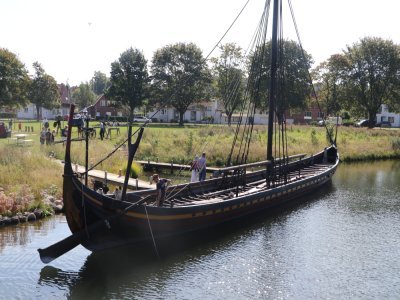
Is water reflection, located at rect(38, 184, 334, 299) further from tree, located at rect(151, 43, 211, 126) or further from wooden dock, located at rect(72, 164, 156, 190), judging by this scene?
tree, located at rect(151, 43, 211, 126)

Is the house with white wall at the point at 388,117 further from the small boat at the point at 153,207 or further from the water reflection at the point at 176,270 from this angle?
the water reflection at the point at 176,270

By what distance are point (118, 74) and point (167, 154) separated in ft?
140

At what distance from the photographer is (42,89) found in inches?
3270

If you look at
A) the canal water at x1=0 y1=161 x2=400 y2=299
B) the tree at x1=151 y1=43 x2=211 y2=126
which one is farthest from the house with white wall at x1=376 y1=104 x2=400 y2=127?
the canal water at x1=0 y1=161 x2=400 y2=299

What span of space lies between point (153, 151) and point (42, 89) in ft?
169

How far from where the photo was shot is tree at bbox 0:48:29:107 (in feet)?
212

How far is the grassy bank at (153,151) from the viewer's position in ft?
74.6

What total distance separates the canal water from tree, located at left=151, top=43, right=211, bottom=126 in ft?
181

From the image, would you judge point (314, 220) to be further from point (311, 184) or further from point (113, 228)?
point (113, 228)

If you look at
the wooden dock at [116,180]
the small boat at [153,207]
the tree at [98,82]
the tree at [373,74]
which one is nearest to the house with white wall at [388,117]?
the tree at [373,74]

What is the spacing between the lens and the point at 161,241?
696 inches

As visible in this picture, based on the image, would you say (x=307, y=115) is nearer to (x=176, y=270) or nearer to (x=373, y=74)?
(x=373, y=74)

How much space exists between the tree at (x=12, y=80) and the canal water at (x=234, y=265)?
4902 centimetres

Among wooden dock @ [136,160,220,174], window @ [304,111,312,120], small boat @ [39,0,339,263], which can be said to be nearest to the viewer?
small boat @ [39,0,339,263]
